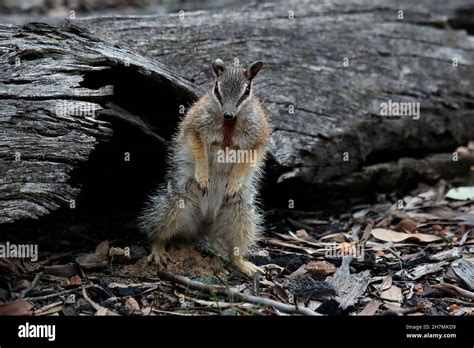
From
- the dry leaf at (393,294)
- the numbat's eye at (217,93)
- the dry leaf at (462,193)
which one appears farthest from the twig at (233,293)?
the dry leaf at (462,193)

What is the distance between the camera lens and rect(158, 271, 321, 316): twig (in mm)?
5438

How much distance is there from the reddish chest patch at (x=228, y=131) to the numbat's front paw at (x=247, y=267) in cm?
122

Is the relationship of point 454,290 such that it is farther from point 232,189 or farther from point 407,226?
point 232,189

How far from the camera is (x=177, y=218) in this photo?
6992 millimetres

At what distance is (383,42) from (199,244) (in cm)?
418

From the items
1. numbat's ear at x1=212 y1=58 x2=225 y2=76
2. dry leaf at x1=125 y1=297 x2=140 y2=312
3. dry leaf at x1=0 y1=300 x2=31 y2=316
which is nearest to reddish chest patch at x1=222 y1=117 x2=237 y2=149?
numbat's ear at x1=212 y1=58 x2=225 y2=76

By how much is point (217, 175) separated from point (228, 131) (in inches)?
19.8

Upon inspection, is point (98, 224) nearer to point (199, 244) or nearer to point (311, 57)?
point (199, 244)

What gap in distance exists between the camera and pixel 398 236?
25.4ft

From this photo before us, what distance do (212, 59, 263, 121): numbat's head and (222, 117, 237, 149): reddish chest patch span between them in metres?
0.20

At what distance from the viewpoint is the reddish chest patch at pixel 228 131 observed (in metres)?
7.09

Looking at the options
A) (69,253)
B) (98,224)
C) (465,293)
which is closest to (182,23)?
(98,224)

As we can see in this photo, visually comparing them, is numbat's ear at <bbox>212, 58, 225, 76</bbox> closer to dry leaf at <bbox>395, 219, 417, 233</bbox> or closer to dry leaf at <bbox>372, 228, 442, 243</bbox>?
dry leaf at <bbox>372, 228, 442, 243</bbox>

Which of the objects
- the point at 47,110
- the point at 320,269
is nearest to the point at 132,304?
the point at 320,269
